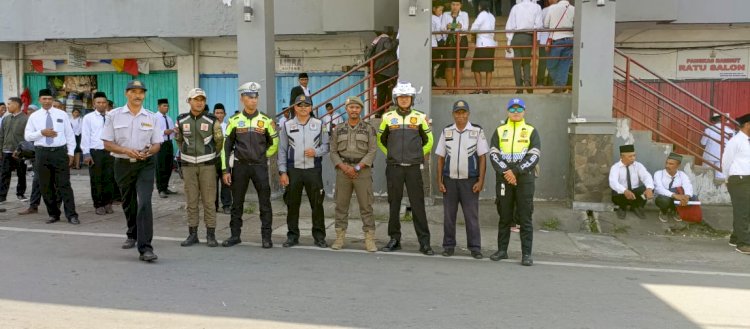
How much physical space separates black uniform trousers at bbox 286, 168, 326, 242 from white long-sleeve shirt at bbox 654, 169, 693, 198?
Answer: 17.3ft

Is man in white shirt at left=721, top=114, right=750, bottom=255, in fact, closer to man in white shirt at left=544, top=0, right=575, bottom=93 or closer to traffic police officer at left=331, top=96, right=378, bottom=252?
man in white shirt at left=544, top=0, right=575, bottom=93

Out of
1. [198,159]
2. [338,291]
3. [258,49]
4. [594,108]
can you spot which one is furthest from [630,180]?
[258,49]

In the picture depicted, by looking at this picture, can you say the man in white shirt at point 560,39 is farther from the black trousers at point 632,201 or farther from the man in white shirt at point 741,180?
the man in white shirt at point 741,180

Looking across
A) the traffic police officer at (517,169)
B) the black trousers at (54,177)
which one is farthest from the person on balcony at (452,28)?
the black trousers at (54,177)

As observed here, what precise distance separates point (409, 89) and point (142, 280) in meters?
3.74

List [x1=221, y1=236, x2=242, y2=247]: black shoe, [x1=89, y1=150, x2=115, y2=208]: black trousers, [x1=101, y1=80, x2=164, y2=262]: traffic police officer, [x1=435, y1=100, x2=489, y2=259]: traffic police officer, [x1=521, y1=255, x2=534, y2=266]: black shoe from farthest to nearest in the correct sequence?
1. [x1=89, y1=150, x2=115, y2=208]: black trousers
2. [x1=221, y1=236, x2=242, y2=247]: black shoe
3. [x1=435, y1=100, x2=489, y2=259]: traffic police officer
4. [x1=521, y1=255, x2=534, y2=266]: black shoe
5. [x1=101, y1=80, x2=164, y2=262]: traffic police officer

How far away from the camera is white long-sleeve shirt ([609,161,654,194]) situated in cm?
908

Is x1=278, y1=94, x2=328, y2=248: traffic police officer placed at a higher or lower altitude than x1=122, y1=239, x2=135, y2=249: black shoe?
higher

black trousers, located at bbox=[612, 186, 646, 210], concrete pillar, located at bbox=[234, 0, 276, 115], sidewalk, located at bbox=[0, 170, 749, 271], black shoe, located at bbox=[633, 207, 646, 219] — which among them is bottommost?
sidewalk, located at bbox=[0, 170, 749, 271]

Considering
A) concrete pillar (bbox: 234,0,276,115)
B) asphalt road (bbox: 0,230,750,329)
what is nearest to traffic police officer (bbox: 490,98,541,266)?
asphalt road (bbox: 0,230,750,329)

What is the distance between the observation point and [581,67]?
945 cm

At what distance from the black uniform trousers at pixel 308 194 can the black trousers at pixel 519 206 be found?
2282 millimetres

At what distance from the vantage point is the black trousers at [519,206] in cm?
682

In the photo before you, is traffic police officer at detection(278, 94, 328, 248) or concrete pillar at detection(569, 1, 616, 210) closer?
traffic police officer at detection(278, 94, 328, 248)
